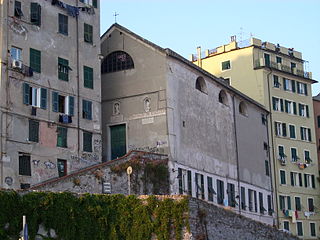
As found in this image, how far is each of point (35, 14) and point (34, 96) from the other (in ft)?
16.7

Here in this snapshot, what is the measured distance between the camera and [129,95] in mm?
48000

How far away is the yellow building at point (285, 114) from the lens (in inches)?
2534

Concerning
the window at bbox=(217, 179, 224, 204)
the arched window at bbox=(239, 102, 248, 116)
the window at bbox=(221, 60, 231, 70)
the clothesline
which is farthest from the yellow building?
the clothesline

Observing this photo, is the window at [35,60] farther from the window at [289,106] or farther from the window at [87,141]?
the window at [289,106]

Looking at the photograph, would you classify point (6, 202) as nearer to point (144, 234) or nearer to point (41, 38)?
point (144, 234)

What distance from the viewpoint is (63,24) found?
143 feet

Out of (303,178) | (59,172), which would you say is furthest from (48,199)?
(303,178)

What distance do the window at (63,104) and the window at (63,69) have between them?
4.05 ft

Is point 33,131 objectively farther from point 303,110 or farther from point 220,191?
point 303,110

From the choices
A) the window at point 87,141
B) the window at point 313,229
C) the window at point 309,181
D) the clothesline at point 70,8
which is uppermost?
the clothesline at point 70,8

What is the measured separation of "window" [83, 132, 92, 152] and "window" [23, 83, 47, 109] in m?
3.89

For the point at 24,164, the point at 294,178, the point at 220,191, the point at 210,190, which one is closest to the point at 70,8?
the point at 24,164

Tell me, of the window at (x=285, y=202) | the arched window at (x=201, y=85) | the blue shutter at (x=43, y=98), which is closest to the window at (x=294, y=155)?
the window at (x=285, y=202)

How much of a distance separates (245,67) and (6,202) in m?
42.8
